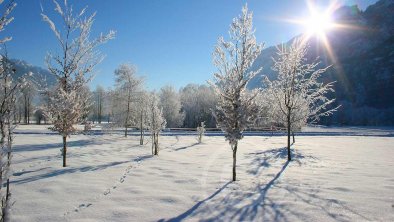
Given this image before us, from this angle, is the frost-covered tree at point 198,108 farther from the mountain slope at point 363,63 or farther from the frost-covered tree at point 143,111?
the mountain slope at point 363,63

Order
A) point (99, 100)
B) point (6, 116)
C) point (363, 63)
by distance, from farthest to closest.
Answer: point (363, 63) < point (99, 100) < point (6, 116)

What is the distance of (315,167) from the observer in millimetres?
15062

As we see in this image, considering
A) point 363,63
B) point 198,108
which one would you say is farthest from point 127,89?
point 363,63

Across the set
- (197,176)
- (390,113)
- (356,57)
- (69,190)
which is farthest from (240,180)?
(356,57)

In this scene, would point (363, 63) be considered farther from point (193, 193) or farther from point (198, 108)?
point (193, 193)

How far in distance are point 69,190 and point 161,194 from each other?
2872mm

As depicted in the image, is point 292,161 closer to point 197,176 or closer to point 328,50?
point 197,176

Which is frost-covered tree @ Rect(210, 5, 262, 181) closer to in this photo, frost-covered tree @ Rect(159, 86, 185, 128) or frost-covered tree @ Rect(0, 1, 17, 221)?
frost-covered tree @ Rect(0, 1, 17, 221)

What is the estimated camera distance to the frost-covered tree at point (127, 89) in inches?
1299

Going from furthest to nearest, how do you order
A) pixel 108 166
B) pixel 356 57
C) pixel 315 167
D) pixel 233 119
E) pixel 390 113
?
pixel 356 57
pixel 390 113
pixel 315 167
pixel 108 166
pixel 233 119

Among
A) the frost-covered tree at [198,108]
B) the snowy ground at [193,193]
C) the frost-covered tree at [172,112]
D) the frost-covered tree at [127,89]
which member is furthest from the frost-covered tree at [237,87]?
the frost-covered tree at [198,108]

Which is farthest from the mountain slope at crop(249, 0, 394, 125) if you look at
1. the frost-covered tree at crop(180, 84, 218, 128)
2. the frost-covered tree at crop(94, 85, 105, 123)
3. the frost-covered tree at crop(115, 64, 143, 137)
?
the frost-covered tree at crop(115, 64, 143, 137)

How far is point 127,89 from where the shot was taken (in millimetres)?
33219

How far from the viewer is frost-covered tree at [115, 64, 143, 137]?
33000mm
